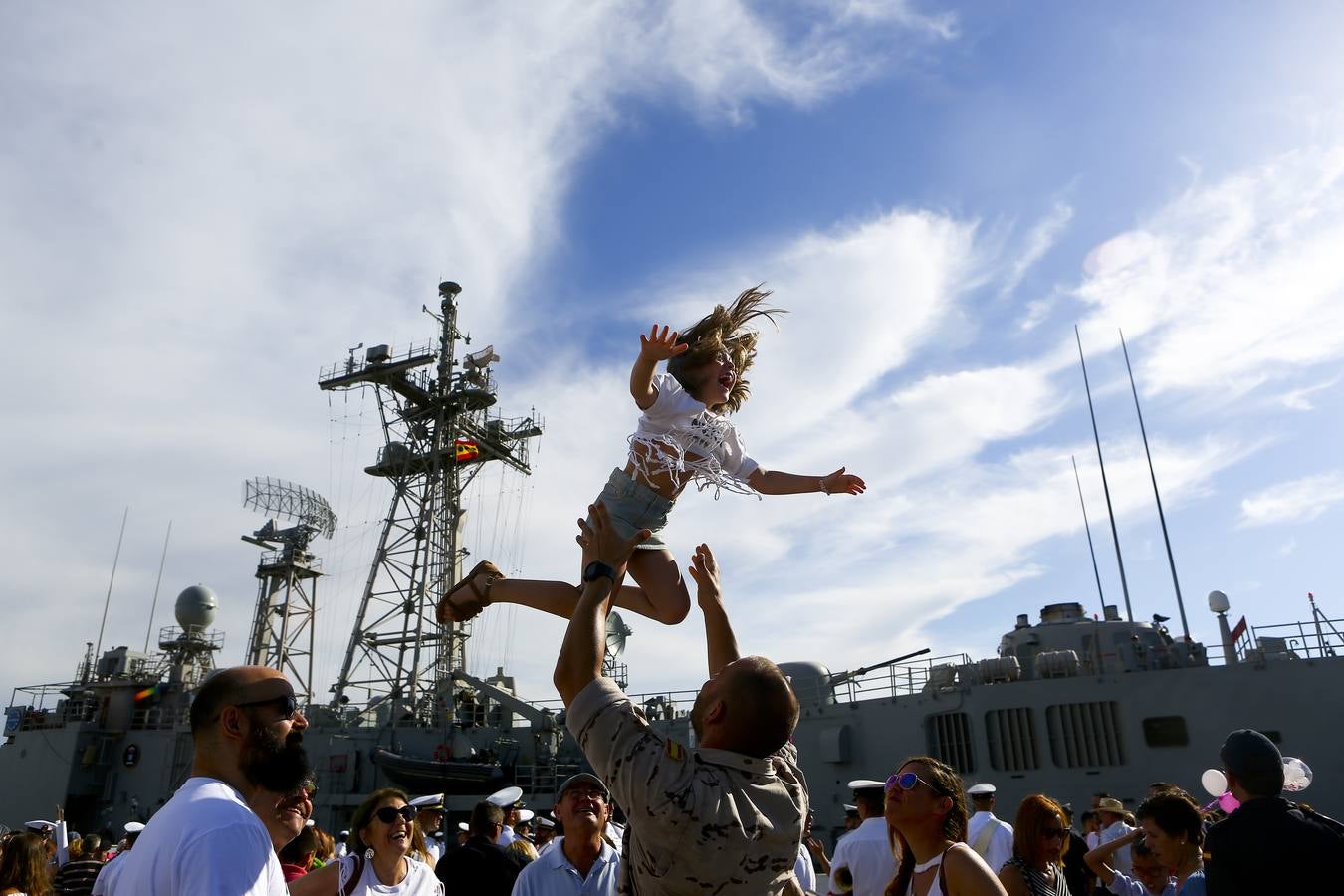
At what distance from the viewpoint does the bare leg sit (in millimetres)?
3930

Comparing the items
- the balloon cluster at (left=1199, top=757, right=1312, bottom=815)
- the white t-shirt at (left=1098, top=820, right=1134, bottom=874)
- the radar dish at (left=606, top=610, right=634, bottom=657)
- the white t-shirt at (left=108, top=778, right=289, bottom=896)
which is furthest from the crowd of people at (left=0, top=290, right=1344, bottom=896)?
the radar dish at (left=606, top=610, right=634, bottom=657)

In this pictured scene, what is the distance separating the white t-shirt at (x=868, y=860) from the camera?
218 inches

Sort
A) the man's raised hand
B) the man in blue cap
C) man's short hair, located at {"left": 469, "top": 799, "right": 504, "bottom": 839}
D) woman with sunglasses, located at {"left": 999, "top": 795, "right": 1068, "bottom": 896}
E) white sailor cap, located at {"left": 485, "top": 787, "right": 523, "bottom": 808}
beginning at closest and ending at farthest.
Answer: the man's raised hand, the man in blue cap, woman with sunglasses, located at {"left": 999, "top": 795, "right": 1068, "bottom": 896}, man's short hair, located at {"left": 469, "top": 799, "right": 504, "bottom": 839}, white sailor cap, located at {"left": 485, "top": 787, "right": 523, "bottom": 808}

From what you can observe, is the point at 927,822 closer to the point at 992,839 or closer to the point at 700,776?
the point at 700,776

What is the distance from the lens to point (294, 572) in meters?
34.0

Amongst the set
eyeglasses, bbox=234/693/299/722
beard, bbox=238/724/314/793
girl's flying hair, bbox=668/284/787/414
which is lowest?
beard, bbox=238/724/314/793

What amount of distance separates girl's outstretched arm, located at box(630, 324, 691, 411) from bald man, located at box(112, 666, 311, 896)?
5.84ft

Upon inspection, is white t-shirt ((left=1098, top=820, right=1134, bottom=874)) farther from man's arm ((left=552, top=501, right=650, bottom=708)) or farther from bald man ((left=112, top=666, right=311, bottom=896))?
bald man ((left=112, top=666, right=311, bottom=896))

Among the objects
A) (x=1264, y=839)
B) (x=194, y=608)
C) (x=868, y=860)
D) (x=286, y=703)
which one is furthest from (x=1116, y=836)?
(x=194, y=608)

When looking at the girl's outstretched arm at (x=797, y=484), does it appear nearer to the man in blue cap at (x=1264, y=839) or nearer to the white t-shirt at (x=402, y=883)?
the man in blue cap at (x=1264, y=839)

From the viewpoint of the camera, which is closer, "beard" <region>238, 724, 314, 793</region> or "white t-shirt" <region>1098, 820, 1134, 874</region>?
"beard" <region>238, 724, 314, 793</region>

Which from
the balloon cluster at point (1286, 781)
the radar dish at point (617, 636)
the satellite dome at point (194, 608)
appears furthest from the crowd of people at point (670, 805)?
the satellite dome at point (194, 608)

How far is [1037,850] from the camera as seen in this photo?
4020 millimetres

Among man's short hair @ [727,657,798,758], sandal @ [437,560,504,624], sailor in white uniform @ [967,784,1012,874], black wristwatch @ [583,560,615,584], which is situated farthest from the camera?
sailor in white uniform @ [967,784,1012,874]
